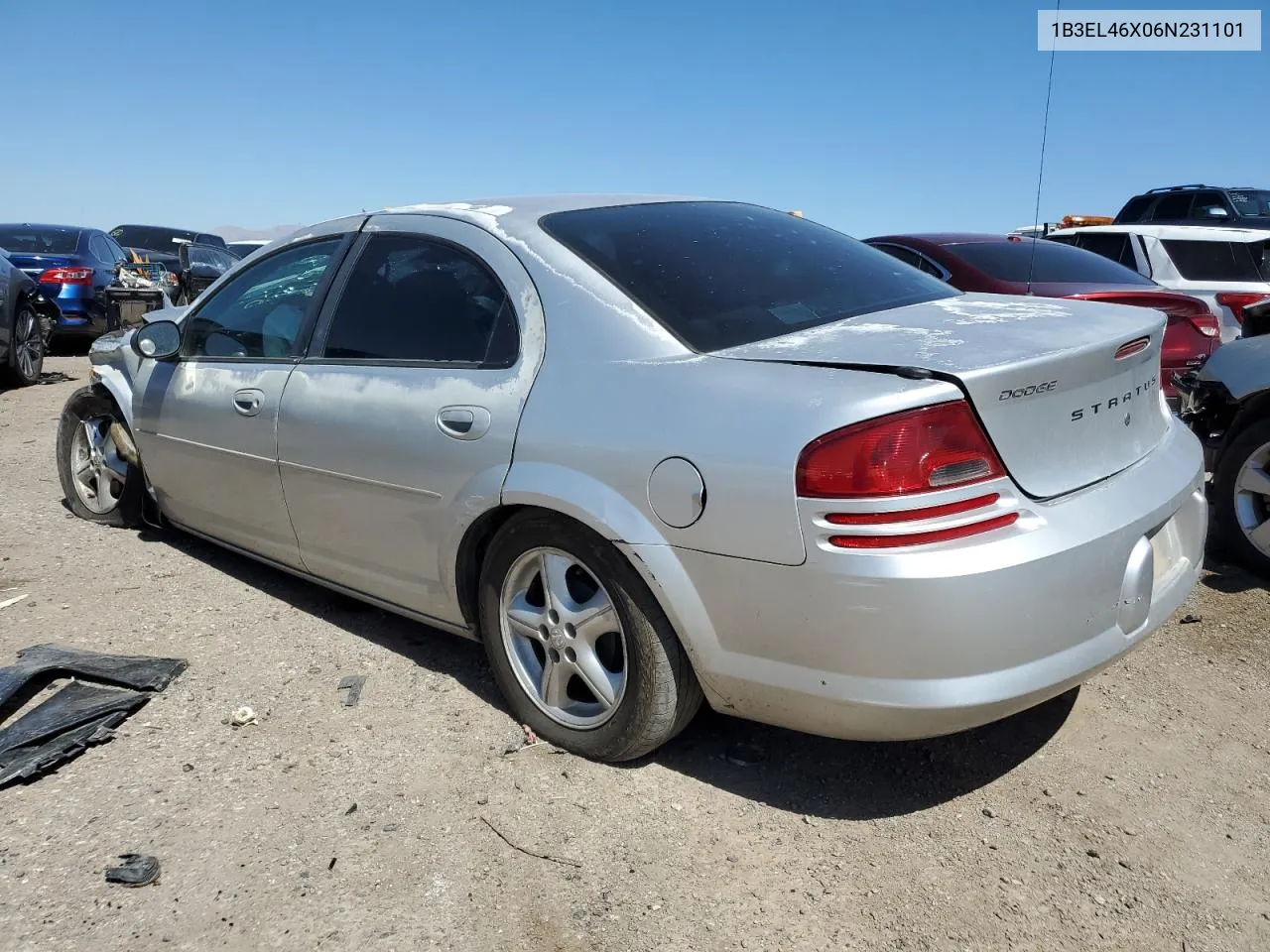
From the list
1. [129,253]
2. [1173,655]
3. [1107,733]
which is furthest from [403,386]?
[129,253]

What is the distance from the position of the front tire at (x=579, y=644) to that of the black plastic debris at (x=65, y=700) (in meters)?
1.20

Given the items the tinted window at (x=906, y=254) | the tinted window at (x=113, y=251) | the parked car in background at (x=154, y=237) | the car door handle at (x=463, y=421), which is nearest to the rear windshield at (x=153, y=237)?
the parked car in background at (x=154, y=237)

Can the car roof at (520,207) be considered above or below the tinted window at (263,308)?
above

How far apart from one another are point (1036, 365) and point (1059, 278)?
444cm

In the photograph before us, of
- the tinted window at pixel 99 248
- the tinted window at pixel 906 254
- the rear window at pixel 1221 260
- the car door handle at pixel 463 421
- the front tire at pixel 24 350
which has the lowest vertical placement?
the front tire at pixel 24 350

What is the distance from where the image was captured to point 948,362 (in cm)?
236

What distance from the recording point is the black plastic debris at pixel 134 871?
2471mm

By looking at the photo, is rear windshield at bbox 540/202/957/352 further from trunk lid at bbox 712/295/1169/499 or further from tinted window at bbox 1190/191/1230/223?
tinted window at bbox 1190/191/1230/223

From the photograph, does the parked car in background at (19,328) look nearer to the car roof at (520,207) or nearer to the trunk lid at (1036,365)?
the car roof at (520,207)

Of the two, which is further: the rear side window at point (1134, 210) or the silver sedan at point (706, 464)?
the rear side window at point (1134, 210)

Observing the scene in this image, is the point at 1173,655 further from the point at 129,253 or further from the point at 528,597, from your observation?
the point at 129,253

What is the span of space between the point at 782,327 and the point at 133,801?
217cm

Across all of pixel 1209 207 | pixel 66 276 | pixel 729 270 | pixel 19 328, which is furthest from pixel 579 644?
pixel 1209 207

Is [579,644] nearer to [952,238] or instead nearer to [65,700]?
[65,700]
